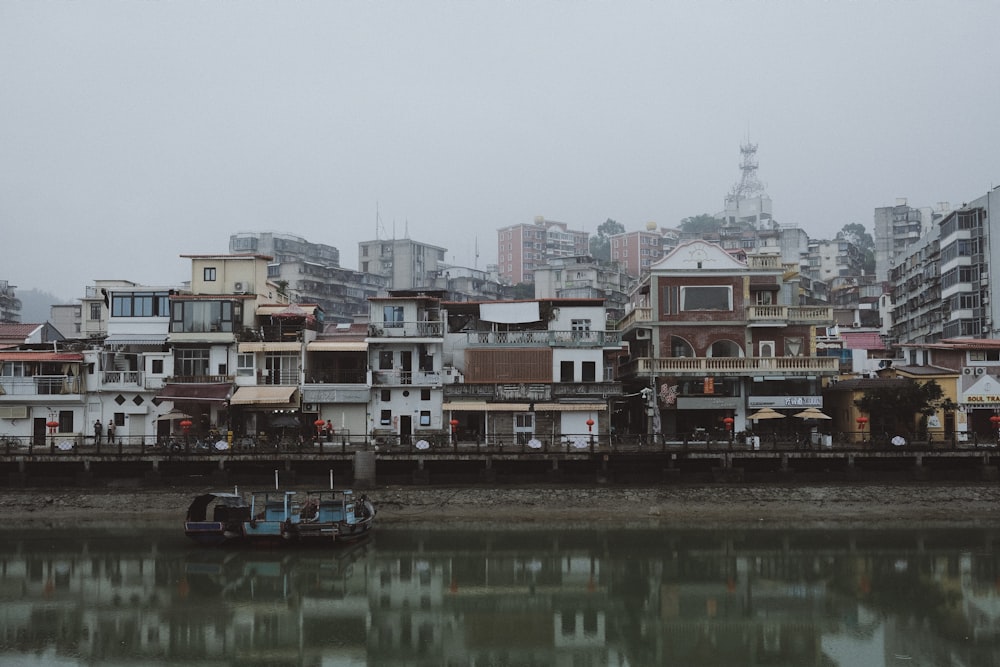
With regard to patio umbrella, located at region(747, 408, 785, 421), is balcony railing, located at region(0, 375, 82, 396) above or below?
above

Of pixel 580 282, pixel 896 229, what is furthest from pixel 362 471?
pixel 896 229

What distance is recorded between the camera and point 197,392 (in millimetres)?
44031

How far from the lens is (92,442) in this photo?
141ft

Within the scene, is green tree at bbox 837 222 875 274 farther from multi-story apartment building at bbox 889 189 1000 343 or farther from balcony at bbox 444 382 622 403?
balcony at bbox 444 382 622 403

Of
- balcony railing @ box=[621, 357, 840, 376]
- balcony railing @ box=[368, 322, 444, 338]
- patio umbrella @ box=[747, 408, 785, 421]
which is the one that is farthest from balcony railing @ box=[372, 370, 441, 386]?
patio umbrella @ box=[747, 408, 785, 421]

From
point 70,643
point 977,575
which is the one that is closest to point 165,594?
point 70,643

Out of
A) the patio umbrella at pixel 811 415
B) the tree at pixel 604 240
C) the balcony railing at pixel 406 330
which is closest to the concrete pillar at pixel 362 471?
the balcony railing at pixel 406 330

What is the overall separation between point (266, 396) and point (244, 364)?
113 inches

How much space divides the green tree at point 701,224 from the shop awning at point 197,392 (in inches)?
4043

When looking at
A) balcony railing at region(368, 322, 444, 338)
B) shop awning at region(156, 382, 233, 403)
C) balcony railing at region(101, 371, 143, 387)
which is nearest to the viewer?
shop awning at region(156, 382, 233, 403)

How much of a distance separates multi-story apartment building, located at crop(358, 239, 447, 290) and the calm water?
60.9m

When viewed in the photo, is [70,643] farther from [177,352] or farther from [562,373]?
[562,373]

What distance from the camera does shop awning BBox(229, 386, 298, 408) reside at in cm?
4356

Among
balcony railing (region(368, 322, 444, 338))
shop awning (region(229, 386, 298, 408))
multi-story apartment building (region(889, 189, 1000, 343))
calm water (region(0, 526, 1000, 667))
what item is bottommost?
calm water (region(0, 526, 1000, 667))
